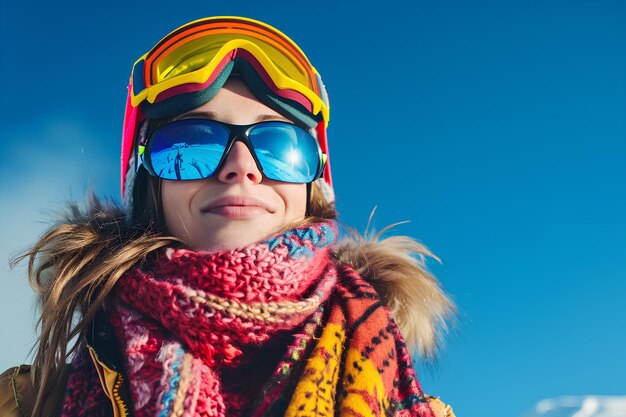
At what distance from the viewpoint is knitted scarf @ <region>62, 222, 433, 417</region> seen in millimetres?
1693

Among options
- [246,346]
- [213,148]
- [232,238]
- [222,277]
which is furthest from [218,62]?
[246,346]

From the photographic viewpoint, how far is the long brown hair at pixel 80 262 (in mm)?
1978

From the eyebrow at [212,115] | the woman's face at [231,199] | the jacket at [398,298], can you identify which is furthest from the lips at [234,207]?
the jacket at [398,298]

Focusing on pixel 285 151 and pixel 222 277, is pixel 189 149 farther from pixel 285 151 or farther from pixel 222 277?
pixel 222 277

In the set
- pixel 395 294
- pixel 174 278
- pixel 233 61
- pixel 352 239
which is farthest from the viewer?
pixel 352 239

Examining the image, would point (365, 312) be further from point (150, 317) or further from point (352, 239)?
point (150, 317)

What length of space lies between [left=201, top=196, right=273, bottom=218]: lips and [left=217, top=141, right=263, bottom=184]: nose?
69 millimetres

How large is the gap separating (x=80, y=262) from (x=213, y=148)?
0.64 meters

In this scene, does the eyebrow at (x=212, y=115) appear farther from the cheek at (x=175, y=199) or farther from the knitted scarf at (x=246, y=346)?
the knitted scarf at (x=246, y=346)

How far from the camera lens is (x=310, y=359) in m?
1.76

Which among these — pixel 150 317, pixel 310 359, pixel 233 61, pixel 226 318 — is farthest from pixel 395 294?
pixel 233 61

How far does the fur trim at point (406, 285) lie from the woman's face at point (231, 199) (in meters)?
0.45

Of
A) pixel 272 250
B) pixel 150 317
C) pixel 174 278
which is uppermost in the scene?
pixel 272 250

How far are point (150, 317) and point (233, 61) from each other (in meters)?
0.97
